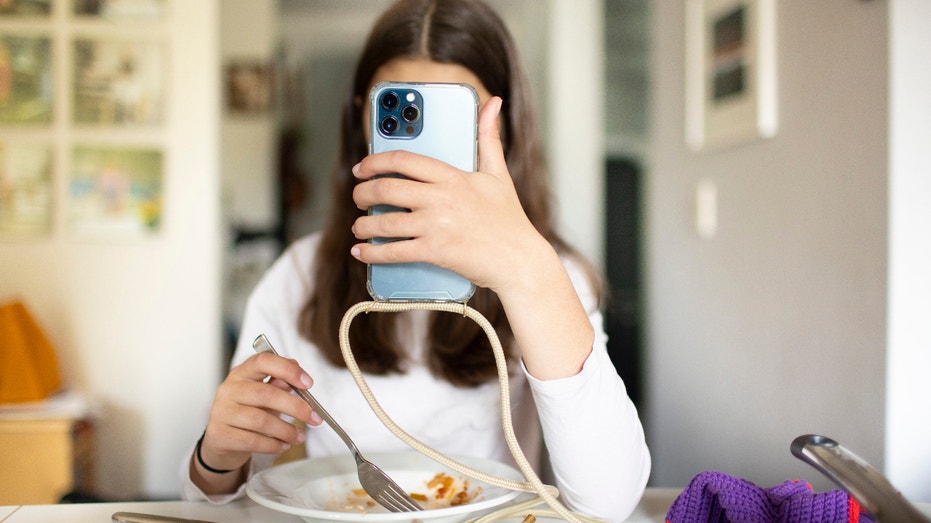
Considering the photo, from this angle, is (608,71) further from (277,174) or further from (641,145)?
(277,174)

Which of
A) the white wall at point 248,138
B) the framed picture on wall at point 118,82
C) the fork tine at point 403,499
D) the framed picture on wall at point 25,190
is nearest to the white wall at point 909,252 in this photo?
the fork tine at point 403,499

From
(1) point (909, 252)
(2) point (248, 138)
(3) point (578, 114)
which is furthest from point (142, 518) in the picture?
(2) point (248, 138)

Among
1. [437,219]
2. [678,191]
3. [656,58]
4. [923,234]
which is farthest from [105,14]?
[923,234]

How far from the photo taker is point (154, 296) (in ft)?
5.66

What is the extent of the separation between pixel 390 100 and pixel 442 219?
110 mm

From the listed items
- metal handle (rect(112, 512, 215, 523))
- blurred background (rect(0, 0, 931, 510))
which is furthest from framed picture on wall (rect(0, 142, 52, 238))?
metal handle (rect(112, 512, 215, 523))

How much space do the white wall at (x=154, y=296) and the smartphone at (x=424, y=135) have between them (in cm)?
141

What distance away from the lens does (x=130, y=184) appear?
5.64 ft

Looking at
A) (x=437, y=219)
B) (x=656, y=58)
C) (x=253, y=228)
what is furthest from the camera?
(x=253, y=228)

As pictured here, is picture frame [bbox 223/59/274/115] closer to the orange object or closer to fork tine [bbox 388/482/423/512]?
the orange object

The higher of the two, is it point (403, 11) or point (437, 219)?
point (403, 11)

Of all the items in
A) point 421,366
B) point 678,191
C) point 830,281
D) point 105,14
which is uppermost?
point 105,14

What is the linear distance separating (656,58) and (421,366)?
0.89 m

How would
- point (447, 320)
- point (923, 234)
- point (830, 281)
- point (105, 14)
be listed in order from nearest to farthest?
point (923, 234) < point (830, 281) < point (447, 320) < point (105, 14)
